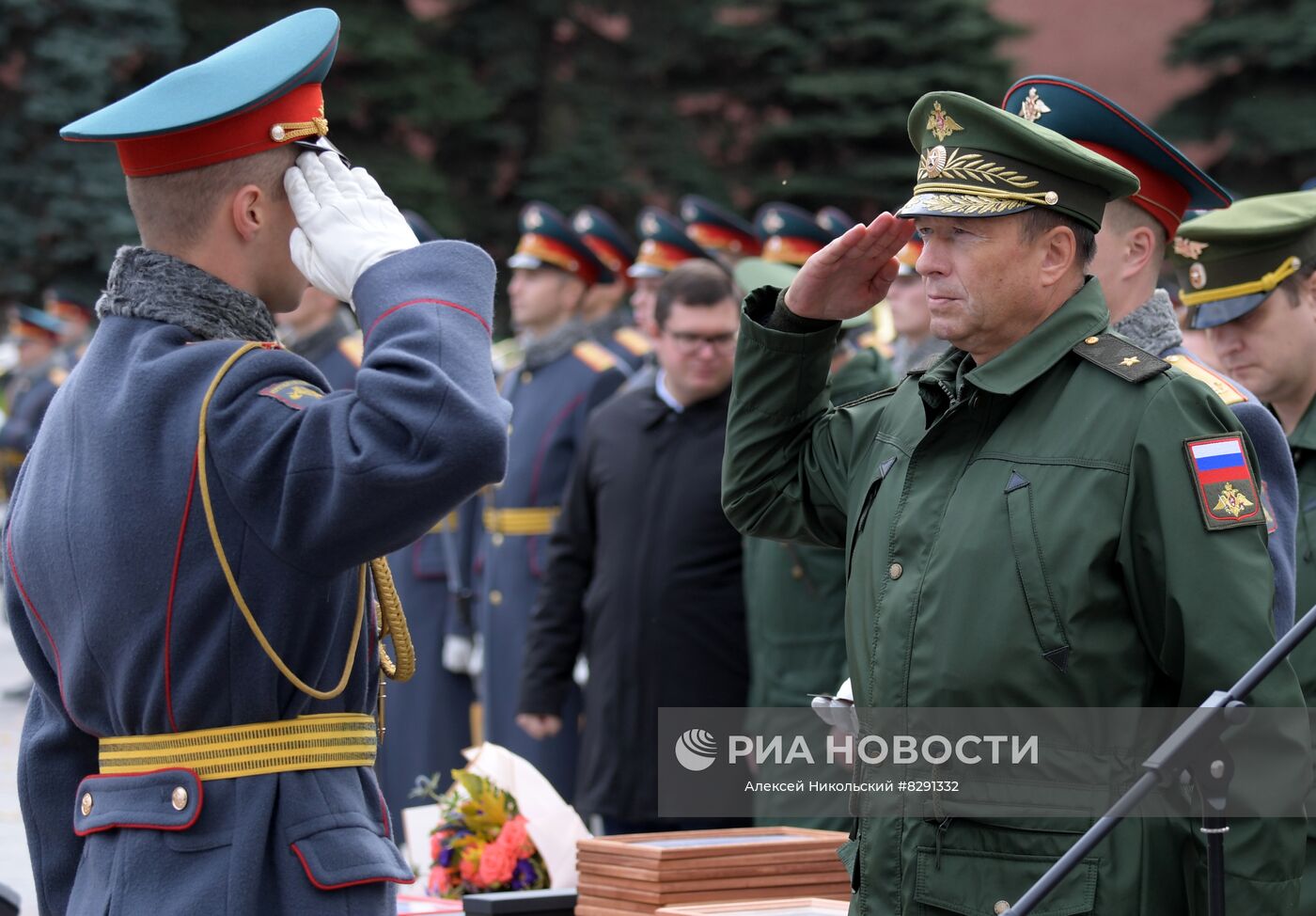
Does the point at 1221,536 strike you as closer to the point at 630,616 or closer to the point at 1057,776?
the point at 1057,776

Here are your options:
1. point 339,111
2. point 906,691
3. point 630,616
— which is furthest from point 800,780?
point 339,111

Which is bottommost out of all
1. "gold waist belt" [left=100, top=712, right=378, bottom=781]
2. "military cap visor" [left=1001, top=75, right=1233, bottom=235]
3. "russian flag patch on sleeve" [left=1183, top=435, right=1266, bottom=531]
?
"gold waist belt" [left=100, top=712, right=378, bottom=781]

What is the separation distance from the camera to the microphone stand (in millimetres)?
2535

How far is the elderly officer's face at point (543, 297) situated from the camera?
349 inches

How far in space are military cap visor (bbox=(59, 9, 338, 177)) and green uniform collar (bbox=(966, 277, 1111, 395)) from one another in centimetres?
114

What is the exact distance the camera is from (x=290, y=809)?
2773mm

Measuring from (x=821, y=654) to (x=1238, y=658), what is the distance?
3.02m

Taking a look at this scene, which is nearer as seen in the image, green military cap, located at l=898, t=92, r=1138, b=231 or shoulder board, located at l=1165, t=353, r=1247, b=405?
green military cap, located at l=898, t=92, r=1138, b=231

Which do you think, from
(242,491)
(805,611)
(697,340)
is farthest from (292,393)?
(697,340)

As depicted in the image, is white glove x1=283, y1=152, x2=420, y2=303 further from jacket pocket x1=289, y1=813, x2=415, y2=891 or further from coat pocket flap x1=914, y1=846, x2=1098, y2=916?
coat pocket flap x1=914, y1=846, x2=1098, y2=916

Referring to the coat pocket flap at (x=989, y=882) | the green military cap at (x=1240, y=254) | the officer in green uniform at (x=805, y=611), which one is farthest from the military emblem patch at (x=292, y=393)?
the officer in green uniform at (x=805, y=611)

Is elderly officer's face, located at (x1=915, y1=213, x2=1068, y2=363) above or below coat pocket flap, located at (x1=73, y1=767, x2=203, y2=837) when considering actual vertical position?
above

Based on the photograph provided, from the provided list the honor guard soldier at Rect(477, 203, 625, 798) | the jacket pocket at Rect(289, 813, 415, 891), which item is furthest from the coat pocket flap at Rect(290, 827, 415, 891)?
the honor guard soldier at Rect(477, 203, 625, 798)

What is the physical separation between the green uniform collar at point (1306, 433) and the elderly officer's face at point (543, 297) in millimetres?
4871
